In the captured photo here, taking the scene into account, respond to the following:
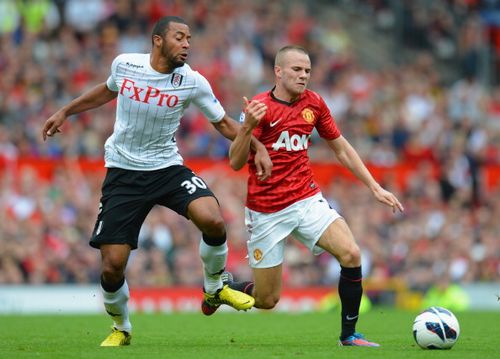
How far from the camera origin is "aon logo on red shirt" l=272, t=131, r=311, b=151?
1157cm

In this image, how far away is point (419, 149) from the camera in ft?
82.1

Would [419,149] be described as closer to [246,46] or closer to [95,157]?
[246,46]

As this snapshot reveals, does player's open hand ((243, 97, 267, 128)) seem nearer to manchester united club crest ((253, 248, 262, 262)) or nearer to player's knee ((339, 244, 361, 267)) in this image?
player's knee ((339, 244, 361, 267))

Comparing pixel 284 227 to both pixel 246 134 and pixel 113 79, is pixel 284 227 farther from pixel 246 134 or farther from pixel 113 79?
pixel 113 79

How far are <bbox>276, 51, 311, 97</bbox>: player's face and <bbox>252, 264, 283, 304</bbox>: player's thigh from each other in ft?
5.91

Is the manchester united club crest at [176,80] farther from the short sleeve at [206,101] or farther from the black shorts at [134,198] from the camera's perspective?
the black shorts at [134,198]

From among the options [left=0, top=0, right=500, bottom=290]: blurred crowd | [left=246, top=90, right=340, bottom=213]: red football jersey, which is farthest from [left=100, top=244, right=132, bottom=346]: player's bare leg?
[left=0, top=0, right=500, bottom=290]: blurred crowd

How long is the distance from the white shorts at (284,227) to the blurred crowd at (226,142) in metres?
8.58

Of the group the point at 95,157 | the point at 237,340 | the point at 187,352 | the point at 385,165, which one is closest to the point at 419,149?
the point at 385,165

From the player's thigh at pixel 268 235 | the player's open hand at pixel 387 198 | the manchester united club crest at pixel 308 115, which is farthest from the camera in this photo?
the player's thigh at pixel 268 235

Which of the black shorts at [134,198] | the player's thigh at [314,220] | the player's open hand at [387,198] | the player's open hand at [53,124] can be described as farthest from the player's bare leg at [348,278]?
the player's open hand at [53,124]

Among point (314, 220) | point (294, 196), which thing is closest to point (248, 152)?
point (294, 196)

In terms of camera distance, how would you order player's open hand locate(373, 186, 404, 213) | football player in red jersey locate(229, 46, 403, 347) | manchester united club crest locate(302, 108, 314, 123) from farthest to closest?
manchester united club crest locate(302, 108, 314, 123) → football player in red jersey locate(229, 46, 403, 347) → player's open hand locate(373, 186, 404, 213)

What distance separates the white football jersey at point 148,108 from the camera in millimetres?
Result: 11375
